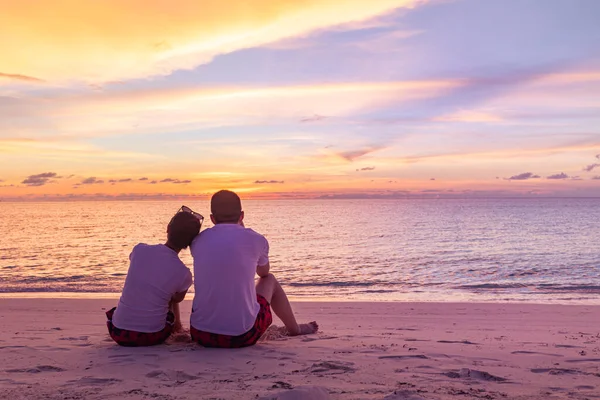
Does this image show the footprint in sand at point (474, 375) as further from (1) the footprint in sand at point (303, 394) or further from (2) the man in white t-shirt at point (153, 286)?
(2) the man in white t-shirt at point (153, 286)

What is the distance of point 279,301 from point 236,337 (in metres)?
0.89

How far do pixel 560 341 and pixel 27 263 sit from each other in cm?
2402

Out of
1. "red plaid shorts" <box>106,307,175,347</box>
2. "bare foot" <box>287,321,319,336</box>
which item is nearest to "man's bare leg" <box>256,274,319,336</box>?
"bare foot" <box>287,321,319,336</box>

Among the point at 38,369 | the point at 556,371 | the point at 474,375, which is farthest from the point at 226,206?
the point at 556,371

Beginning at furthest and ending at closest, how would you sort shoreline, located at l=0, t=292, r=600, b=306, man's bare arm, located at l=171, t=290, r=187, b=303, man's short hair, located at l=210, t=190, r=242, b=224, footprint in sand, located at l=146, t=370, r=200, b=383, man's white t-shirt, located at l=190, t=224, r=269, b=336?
shoreline, located at l=0, t=292, r=600, b=306 < man's bare arm, located at l=171, t=290, r=187, b=303 < man's short hair, located at l=210, t=190, r=242, b=224 < man's white t-shirt, located at l=190, t=224, r=269, b=336 < footprint in sand, located at l=146, t=370, r=200, b=383

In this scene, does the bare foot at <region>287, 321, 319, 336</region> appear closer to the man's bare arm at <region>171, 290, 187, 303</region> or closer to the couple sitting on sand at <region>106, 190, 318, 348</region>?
the couple sitting on sand at <region>106, 190, 318, 348</region>

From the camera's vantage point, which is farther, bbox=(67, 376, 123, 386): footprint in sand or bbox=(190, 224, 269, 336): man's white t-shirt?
bbox=(190, 224, 269, 336): man's white t-shirt

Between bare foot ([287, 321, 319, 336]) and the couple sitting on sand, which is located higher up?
→ the couple sitting on sand

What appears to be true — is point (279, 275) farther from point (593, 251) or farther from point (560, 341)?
point (593, 251)

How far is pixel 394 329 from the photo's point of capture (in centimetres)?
780

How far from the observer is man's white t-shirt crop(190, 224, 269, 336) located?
5203mm

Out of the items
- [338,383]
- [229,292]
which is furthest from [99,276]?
[338,383]

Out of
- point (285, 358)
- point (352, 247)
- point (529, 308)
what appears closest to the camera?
point (285, 358)

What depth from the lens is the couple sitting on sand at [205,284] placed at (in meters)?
5.23
